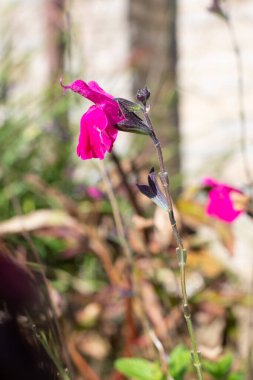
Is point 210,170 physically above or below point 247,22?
below

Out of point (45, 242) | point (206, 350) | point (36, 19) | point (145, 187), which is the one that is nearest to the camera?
point (145, 187)

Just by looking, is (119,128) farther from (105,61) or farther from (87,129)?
(105,61)

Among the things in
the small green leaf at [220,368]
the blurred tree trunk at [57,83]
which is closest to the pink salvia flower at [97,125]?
the blurred tree trunk at [57,83]

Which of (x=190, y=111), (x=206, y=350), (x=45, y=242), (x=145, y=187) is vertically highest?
(x=145, y=187)

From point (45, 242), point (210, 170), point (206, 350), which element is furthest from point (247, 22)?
point (206, 350)

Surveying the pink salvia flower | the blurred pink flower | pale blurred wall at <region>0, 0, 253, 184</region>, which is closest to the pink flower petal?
the pink salvia flower

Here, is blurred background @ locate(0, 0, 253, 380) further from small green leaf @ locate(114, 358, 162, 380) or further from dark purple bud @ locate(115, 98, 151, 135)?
dark purple bud @ locate(115, 98, 151, 135)

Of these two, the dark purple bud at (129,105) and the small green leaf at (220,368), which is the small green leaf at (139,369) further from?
the dark purple bud at (129,105)
